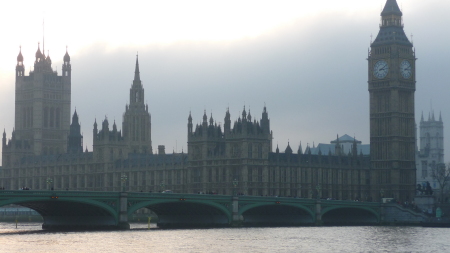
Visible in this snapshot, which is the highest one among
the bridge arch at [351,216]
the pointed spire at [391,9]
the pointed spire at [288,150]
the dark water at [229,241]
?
the pointed spire at [391,9]

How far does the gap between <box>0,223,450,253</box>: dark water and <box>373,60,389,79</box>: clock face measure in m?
66.0

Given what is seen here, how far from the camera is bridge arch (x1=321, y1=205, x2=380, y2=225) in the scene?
149m

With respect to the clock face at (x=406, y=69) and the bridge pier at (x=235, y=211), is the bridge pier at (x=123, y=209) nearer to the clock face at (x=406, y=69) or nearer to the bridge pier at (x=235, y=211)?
the bridge pier at (x=235, y=211)

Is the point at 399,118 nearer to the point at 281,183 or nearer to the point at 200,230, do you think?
the point at 281,183

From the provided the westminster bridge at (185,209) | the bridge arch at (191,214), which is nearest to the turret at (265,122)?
the westminster bridge at (185,209)

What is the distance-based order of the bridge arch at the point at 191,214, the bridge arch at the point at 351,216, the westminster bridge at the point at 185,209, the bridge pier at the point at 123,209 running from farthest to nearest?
1. the bridge arch at the point at 351,216
2. the bridge arch at the point at 191,214
3. the bridge pier at the point at 123,209
4. the westminster bridge at the point at 185,209

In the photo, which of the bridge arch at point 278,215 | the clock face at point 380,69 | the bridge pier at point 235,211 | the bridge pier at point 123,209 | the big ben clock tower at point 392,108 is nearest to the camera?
the bridge pier at point 123,209

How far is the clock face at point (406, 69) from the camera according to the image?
189375 millimetres

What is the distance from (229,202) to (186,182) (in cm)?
5487

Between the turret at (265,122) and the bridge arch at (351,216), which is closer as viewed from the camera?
the bridge arch at (351,216)

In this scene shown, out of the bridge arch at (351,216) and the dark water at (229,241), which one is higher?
the bridge arch at (351,216)

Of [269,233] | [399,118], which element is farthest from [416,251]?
[399,118]

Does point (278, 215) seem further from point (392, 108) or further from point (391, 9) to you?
point (391, 9)

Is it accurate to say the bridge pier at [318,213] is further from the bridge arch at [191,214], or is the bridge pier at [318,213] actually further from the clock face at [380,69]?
the clock face at [380,69]
